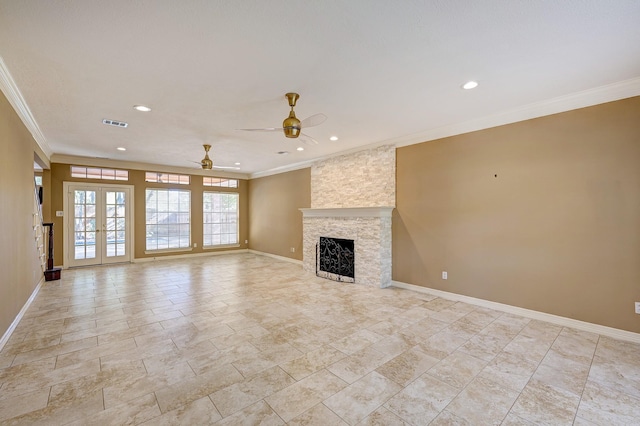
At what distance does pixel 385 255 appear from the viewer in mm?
5312

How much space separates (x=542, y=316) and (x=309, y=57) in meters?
4.16

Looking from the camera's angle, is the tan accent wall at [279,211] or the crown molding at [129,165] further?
the tan accent wall at [279,211]

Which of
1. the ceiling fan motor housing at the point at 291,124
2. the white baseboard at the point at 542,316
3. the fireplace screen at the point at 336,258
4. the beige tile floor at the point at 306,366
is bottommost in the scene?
the beige tile floor at the point at 306,366

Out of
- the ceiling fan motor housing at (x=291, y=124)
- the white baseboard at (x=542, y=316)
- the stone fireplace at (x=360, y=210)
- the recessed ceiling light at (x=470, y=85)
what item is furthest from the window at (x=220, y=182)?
the recessed ceiling light at (x=470, y=85)

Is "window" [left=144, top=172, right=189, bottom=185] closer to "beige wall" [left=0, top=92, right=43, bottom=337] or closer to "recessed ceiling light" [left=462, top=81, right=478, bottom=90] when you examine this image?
"beige wall" [left=0, top=92, right=43, bottom=337]

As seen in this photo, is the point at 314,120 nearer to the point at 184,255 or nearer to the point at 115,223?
the point at 115,223

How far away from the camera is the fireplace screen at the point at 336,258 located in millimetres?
5793

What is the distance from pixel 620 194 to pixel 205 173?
913 cm

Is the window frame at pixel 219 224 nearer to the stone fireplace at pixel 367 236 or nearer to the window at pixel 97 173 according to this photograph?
the window at pixel 97 173

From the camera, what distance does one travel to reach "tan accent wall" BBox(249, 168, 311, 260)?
7688 millimetres

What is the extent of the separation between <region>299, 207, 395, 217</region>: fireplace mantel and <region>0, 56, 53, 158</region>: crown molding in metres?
A: 4.84

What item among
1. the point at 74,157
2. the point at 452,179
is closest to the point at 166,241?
the point at 74,157

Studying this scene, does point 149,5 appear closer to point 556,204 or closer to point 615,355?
point 556,204

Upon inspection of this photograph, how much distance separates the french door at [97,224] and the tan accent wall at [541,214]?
7.52 meters
